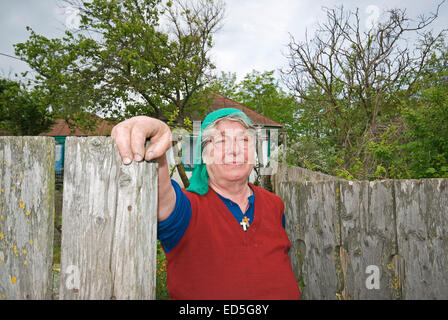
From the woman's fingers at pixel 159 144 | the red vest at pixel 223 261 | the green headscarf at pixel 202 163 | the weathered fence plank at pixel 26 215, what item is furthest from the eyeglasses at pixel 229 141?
the weathered fence plank at pixel 26 215

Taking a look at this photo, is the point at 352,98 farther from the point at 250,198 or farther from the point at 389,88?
the point at 250,198

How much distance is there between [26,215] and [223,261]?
857mm

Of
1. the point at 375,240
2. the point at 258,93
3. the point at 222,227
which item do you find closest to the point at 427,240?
the point at 375,240

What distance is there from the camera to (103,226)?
3.01ft

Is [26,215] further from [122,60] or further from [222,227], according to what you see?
[122,60]

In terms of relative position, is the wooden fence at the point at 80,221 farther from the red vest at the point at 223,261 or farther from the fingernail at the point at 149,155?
the red vest at the point at 223,261

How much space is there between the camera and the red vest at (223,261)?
4.25 feet

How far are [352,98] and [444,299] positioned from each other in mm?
6018

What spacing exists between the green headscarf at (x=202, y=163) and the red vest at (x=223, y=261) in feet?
0.22

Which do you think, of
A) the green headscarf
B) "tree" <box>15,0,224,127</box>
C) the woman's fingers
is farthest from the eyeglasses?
"tree" <box>15,0,224,127</box>

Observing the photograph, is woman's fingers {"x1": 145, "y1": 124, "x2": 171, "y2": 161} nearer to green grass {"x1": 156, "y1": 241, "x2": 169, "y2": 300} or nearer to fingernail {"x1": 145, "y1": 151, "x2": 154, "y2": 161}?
fingernail {"x1": 145, "y1": 151, "x2": 154, "y2": 161}

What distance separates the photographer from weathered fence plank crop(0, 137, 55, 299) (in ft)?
3.28

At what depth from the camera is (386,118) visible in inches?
245
